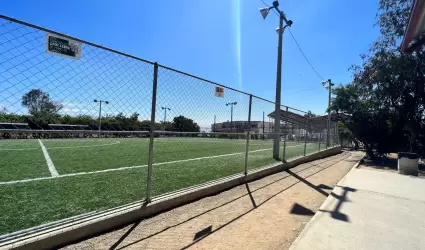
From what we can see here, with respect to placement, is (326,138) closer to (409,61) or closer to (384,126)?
(384,126)

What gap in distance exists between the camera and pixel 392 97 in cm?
1862

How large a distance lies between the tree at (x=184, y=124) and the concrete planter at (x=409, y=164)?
372 inches

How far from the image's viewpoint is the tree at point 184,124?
5651 millimetres

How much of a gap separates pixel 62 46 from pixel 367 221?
16.9 ft

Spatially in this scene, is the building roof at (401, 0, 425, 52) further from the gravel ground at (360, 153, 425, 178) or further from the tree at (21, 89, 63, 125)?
the gravel ground at (360, 153, 425, 178)

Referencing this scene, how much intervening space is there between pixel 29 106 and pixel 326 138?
60.9 feet

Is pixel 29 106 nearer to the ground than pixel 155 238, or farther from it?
farther from it

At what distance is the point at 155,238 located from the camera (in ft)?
12.9

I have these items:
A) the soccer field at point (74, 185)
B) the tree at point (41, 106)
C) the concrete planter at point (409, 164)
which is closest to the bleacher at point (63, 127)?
the tree at point (41, 106)

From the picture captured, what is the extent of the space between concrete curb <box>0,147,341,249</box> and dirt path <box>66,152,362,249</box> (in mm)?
116

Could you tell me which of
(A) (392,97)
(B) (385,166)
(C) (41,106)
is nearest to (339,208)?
(C) (41,106)

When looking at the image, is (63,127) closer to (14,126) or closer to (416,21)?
(14,126)

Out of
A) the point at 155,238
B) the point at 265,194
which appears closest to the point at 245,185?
the point at 265,194

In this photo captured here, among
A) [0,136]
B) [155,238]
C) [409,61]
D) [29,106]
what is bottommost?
[155,238]
